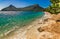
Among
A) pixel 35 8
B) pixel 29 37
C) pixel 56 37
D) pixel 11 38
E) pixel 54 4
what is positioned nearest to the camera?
pixel 56 37

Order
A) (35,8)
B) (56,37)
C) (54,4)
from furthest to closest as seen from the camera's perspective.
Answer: (35,8)
(54,4)
(56,37)

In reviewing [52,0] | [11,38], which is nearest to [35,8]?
[52,0]

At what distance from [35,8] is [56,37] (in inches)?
6030

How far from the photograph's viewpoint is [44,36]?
1173 cm

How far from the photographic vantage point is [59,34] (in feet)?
38.7

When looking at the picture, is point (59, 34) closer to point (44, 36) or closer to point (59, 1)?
Result: point (44, 36)

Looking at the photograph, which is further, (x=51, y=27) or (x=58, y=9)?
(x=58, y=9)

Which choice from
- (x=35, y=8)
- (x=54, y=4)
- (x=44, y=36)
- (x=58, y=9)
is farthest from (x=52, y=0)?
(x=35, y=8)

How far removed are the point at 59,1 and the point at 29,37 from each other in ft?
82.9

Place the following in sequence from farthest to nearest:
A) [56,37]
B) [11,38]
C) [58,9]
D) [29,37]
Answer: [58,9]
[11,38]
[29,37]
[56,37]

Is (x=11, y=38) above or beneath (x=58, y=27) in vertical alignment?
beneath

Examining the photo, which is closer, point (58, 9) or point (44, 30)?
point (44, 30)

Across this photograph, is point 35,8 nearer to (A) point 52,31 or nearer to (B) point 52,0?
(B) point 52,0

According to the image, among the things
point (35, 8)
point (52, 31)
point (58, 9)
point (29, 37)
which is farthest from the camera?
point (35, 8)
